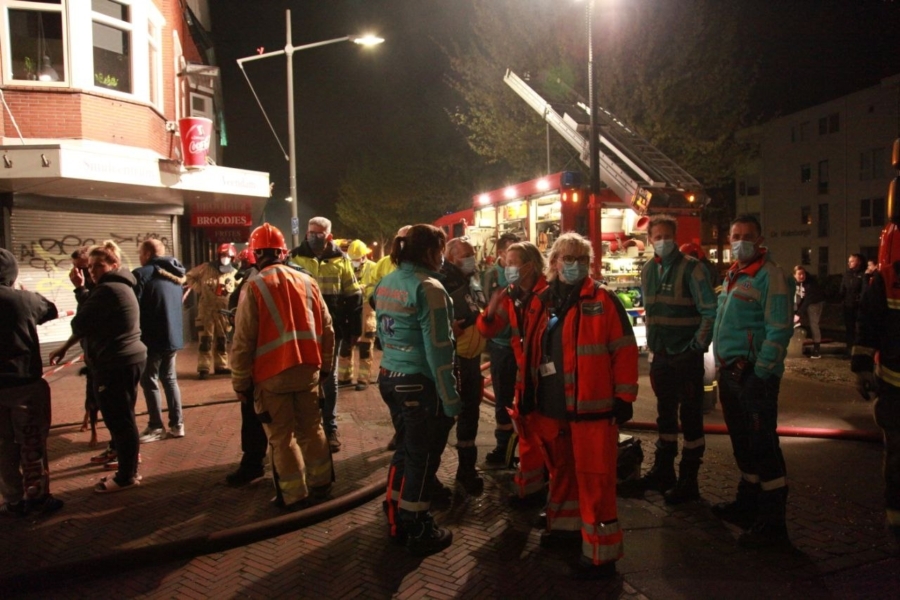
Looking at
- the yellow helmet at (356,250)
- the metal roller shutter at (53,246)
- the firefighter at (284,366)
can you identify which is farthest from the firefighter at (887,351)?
the metal roller shutter at (53,246)

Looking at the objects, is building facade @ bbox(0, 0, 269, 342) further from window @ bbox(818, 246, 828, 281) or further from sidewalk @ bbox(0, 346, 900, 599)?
window @ bbox(818, 246, 828, 281)

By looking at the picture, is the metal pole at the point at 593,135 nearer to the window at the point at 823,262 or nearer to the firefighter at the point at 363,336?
the firefighter at the point at 363,336

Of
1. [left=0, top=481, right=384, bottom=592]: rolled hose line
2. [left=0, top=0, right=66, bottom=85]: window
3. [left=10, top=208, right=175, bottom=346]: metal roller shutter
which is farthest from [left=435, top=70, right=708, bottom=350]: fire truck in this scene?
[left=0, top=0, right=66, bottom=85]: window

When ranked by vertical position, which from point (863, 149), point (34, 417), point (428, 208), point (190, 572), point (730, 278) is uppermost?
point (863, 149)

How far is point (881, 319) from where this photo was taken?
3.86 meters

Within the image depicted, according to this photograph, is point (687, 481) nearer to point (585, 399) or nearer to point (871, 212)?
point (585, 399)

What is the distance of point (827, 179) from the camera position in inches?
1527

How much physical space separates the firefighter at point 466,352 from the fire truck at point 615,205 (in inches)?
234

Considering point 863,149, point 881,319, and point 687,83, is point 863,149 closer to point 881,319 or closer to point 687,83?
point 687,83

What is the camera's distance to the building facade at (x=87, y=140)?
35.1 ft

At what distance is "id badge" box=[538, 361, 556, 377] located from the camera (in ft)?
12.3

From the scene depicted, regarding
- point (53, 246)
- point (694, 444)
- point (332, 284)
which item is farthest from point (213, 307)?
point (694, 444)

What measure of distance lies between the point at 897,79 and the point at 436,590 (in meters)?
38.6

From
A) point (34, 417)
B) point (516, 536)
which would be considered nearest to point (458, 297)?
point (516, 536)
